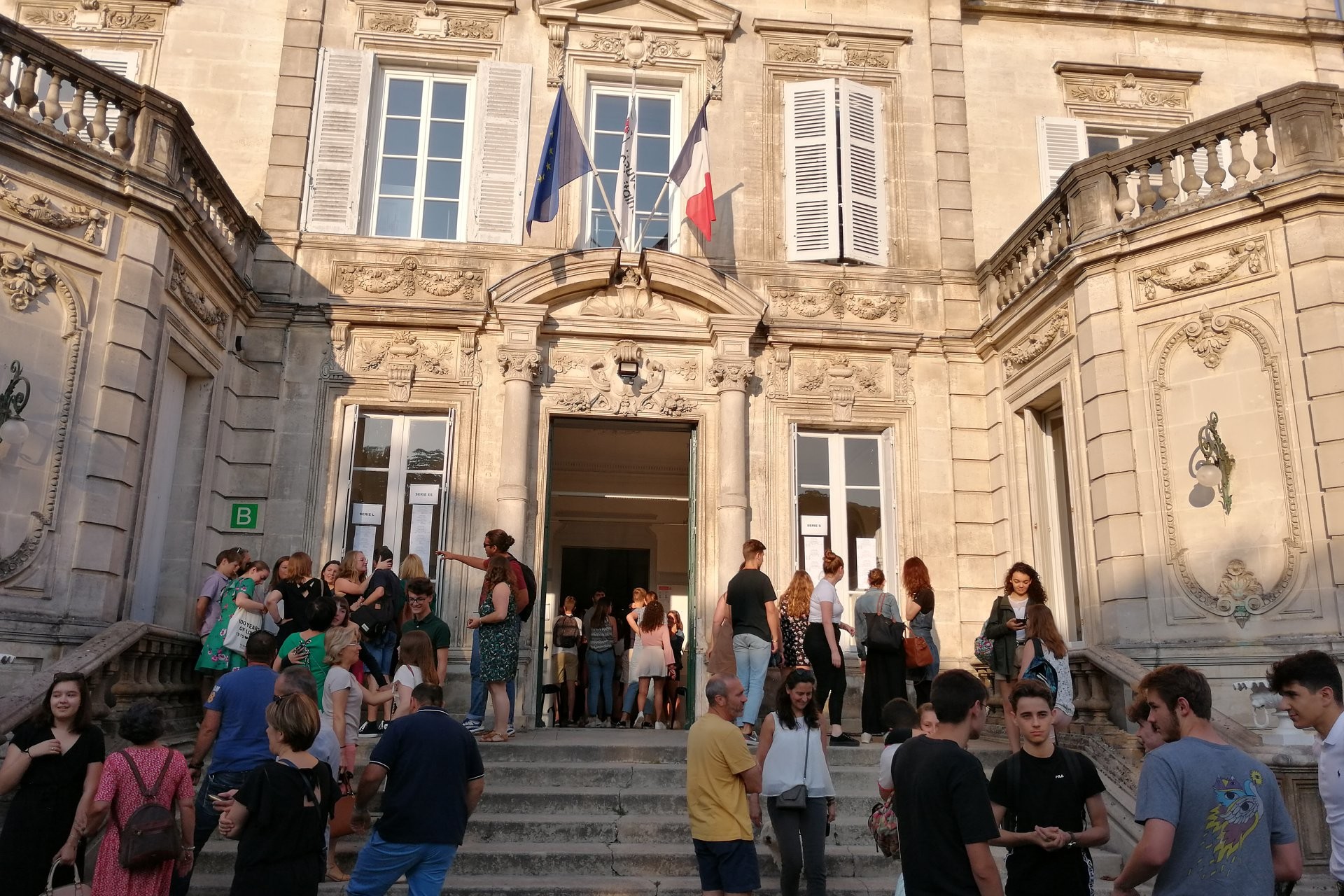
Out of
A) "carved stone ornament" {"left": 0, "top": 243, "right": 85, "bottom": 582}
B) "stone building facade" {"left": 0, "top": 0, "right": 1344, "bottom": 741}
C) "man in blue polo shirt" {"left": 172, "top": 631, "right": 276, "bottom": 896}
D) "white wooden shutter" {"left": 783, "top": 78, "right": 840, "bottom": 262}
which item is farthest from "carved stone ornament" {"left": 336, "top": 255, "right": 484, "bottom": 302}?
"man in blue polo shirt" {"left": 172, "top": 631, "right": 276, "bottom": 896}

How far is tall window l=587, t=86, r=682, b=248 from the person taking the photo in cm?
1092

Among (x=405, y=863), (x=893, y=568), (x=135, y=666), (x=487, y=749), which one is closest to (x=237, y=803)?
(x=405, y=863)

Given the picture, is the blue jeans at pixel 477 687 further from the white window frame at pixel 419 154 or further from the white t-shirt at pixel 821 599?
the white window frame at pixel 419 154

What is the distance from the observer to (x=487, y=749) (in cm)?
720

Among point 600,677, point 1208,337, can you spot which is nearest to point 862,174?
point 1208,337

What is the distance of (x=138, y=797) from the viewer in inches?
160

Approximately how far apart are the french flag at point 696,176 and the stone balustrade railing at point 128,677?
5.73 meters

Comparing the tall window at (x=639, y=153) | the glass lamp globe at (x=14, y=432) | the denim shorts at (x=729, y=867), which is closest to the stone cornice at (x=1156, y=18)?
the tall window at (x=639, y=153)

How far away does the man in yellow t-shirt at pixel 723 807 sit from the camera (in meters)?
4.52

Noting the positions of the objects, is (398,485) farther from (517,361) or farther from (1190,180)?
(1190,180)

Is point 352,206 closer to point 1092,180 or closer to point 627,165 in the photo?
point 627,165

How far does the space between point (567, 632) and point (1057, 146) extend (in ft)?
24.5

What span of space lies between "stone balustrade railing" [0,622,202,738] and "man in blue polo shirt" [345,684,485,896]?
269 cm

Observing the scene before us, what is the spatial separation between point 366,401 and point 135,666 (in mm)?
3526
